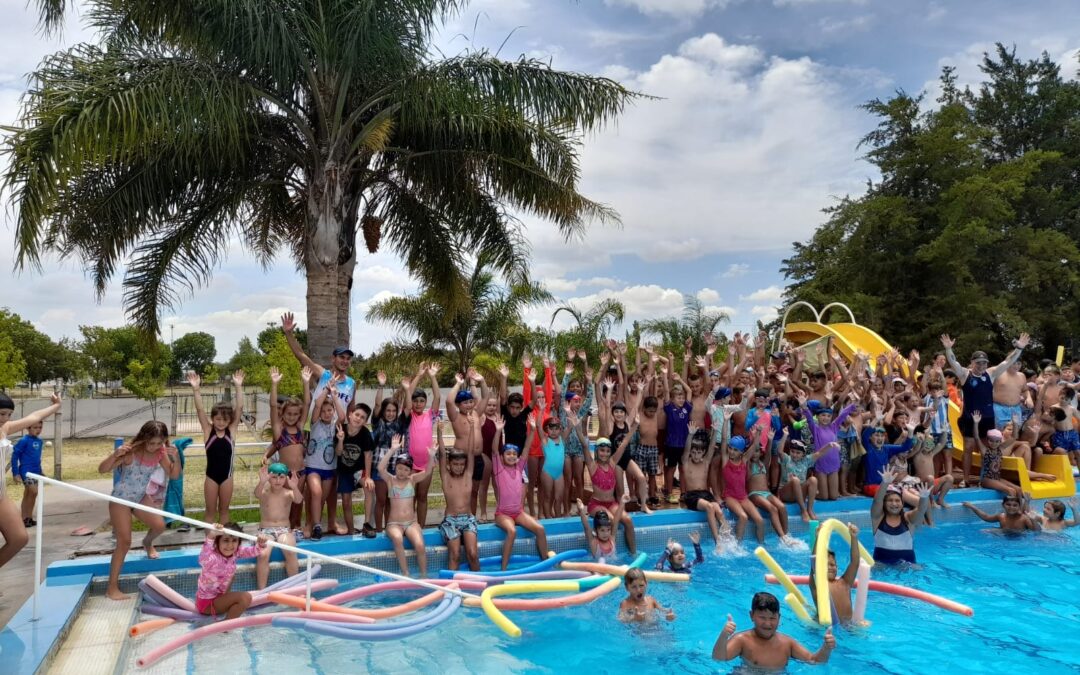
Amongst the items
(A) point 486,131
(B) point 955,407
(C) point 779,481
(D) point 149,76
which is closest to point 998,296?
(B) point 955,407

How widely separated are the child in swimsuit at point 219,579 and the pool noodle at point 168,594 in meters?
0.15

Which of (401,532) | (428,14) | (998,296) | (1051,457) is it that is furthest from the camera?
(998,296)

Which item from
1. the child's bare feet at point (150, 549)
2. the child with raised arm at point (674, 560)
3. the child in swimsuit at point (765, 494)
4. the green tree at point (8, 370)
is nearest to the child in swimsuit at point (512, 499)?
the child with raised arm at point (674, 560)

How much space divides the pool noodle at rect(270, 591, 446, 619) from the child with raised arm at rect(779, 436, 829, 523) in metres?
5.33

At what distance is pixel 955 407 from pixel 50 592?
45.2 ft

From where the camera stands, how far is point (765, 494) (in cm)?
952

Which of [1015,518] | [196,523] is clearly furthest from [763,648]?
[1015,518]

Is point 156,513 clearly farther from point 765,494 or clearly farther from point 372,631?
point 765,494

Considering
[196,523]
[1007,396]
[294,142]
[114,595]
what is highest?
[294,142]

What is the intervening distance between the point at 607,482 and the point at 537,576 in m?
1.53

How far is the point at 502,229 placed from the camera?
41.1 ft

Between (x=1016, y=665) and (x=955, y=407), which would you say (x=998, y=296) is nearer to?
(x=955, y=407)

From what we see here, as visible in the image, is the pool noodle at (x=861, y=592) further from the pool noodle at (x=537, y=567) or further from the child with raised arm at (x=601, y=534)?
the pool noodle at (x=537, y=567)

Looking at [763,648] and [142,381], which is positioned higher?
[142,381]
